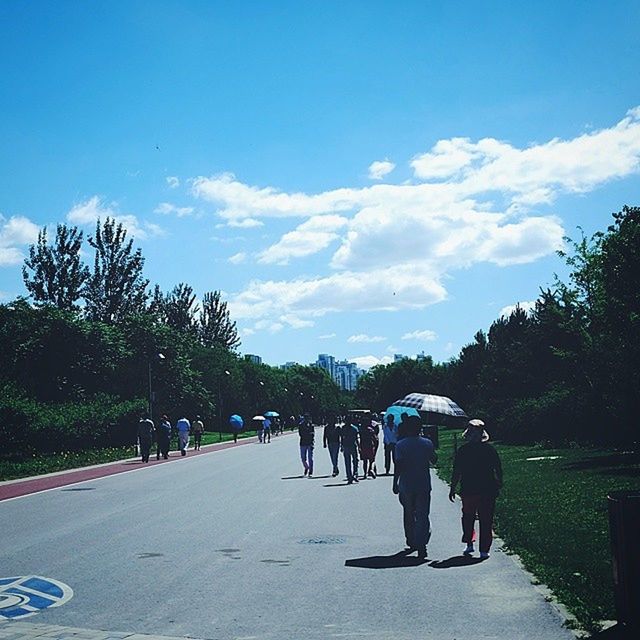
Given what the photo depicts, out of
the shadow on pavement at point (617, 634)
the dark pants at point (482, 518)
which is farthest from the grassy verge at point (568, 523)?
the dark pants at point (482, 518)

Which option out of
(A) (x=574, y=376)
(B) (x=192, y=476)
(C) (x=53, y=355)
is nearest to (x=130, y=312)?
(C) (x=53, y=355)

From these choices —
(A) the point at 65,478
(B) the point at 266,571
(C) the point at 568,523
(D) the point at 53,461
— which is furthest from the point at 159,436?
(B) the point at 266,571

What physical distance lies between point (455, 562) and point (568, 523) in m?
3.22

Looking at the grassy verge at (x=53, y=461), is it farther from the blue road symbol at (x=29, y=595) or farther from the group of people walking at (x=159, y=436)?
the blue road symbol at (x=29, y=595)

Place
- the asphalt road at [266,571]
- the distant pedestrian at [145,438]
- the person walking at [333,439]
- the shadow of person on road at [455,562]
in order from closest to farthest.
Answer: the asphalt road at [266,571] → the shadow of person on road at [455,562] → the person walking at [333,439] → the distant pedestrian at [145,438]

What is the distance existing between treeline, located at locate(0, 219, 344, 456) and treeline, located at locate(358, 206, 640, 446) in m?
19.1

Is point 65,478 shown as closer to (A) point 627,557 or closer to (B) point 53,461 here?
(B) point 53,461

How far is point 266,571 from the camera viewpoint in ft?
33.3

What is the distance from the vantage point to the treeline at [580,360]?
2506 centimetres

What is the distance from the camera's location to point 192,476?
28.0m

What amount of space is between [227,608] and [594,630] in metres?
3.21

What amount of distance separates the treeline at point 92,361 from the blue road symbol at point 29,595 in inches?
1127

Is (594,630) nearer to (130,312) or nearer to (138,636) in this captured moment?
(138,636)

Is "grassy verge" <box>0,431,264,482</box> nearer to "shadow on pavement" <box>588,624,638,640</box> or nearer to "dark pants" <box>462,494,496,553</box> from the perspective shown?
"dark pants" <box>462,494,496,553</box>
